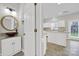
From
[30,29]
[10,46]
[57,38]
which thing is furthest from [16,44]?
[57,38]

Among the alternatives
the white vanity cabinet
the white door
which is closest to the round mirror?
the white vanity cabinet

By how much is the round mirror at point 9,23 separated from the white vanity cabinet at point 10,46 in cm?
31

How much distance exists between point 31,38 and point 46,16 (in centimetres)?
72

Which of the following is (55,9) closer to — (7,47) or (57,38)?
(57,38)

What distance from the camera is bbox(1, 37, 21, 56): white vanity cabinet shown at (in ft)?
8.01

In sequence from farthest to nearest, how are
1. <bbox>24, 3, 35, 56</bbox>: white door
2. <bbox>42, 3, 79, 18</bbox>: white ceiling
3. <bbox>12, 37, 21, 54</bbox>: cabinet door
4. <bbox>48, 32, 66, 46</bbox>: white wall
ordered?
<bbox>48, 32, 66, 46</bbox>: white wall < <bbox>12, 37, 21, 54</bbox>: cabinet door < <bbox>42, 3, 79, 18</bbox>: white ceiling < <bbox>24, 3, 35, 56</bbox>: white door

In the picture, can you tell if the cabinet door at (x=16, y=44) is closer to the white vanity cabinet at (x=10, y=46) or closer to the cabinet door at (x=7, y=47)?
the white vanity cabinet at (x=10, y=46)

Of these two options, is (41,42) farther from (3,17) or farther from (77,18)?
(77,18)

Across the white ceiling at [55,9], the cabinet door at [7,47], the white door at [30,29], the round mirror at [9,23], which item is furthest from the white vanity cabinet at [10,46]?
the white ceiling at [55,9]

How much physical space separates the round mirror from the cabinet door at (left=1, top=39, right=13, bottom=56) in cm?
36

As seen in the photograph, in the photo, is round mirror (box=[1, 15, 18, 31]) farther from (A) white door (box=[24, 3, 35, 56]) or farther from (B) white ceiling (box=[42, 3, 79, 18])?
(B) white ceiling (box=[42, 3, 79, 18])

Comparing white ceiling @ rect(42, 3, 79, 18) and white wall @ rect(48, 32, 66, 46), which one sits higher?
white ceiling @ rect(42, 3, 79, 18)

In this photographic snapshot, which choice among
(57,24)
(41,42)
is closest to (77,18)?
(57,24)

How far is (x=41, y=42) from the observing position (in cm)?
244
